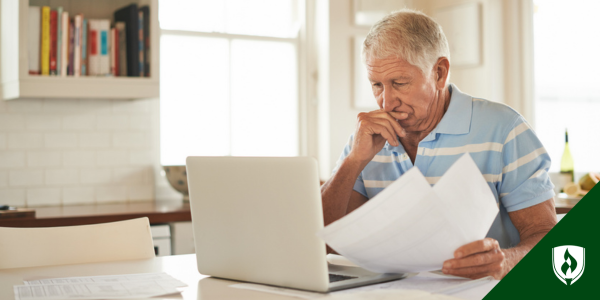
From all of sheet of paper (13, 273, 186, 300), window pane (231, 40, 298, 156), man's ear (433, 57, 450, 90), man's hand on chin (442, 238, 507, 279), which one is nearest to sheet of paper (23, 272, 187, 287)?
sheet of paper (13, 273, 186, 300)

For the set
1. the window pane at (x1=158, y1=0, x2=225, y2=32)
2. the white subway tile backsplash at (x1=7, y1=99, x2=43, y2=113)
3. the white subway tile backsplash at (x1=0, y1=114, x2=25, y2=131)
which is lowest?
the white subway tile backsplash at (x1=0, y1=114, x2=25, y2=131)

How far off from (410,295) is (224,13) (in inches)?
115

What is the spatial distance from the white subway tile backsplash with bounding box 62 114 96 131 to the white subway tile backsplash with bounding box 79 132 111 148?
0.04 meters

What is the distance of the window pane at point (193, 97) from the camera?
349cm

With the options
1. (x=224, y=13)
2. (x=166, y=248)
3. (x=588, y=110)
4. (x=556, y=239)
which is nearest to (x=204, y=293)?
(x=556, y=239)

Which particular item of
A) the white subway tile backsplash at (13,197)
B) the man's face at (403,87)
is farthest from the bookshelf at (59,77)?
the man's face at (403,87)

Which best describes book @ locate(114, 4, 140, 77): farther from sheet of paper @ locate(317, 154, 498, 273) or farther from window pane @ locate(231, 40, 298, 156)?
sheet of paper @ locate(317, 154, 498, 273)

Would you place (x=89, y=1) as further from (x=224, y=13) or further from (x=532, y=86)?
(x=532, y=86)

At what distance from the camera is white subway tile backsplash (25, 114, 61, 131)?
3104mm

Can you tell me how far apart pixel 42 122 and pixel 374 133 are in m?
2.16

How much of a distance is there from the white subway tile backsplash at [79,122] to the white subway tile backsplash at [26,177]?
0.94ft

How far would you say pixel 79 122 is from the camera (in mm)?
3213

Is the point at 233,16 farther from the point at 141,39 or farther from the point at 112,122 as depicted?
the point at 112,122

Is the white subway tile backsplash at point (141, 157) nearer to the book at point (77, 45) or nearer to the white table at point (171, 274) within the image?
the book at point (77, 45)
